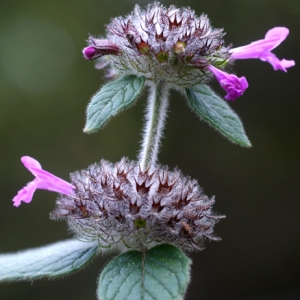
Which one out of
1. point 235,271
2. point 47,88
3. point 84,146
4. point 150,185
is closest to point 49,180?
point 150,185

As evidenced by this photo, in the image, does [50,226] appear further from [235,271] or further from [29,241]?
[235,271]

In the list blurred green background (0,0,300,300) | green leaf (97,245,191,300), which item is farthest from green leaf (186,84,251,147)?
blurred green background (0,0,300,300)

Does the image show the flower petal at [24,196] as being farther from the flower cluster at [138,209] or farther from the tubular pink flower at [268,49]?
the tubular pink flower at [268,49]

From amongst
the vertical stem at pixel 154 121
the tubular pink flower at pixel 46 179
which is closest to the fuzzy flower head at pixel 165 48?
the vertical stem at pixel 154 121

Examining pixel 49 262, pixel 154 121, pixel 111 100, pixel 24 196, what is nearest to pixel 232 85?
pixel 154 121

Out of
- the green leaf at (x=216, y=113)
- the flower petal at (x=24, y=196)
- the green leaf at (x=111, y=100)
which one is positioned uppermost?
the green leaf at (x=111, y=100)
